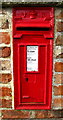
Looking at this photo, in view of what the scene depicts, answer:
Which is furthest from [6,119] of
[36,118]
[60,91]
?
[60,91]

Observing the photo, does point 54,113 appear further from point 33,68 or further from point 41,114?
point 33,68

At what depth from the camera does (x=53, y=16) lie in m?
2.18

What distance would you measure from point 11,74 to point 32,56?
34 cm

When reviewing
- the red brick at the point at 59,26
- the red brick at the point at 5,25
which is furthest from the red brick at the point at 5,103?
the red brick at the point at 59,26

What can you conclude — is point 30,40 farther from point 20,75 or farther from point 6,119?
point 6,119

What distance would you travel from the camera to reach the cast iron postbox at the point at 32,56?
2174mm

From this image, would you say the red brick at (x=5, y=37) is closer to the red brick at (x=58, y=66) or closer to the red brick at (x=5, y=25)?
the red brick at (x=5, y=25)

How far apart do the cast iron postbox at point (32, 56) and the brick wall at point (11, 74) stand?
0.21 feet

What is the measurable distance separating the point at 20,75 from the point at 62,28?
2.40 ft

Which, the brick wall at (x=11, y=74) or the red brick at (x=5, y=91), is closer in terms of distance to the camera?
the brick wall at (x=11, y=74)

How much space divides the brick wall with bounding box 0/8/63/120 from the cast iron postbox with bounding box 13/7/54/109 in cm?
6

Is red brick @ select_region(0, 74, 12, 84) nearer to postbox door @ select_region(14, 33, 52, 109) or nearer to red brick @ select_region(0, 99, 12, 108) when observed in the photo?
postbox door @ select_region(14, 33, 52, 109)

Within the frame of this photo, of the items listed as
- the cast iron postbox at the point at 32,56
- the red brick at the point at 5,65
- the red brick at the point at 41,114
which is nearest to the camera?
the cast iron postbox at the point at 32,56

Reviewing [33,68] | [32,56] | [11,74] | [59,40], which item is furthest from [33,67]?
[59,40]
